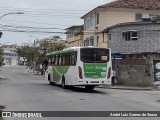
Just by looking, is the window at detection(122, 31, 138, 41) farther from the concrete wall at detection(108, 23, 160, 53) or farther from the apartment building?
the apartment building

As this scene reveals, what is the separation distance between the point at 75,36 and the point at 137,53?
41.6 meters

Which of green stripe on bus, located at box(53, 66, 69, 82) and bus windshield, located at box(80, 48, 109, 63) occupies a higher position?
bus windshield, located at box(80, 48, 109, 63)

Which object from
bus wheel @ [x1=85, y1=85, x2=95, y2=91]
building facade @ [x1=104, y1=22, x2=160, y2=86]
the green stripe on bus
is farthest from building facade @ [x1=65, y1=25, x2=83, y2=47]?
bus wheel @ [x1=85, y1=85, x2=95, y2=91]

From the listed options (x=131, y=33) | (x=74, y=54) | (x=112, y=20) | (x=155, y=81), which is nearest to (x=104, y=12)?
(x=112, y=20)

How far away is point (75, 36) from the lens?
82.1 m

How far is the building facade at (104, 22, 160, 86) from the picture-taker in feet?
132

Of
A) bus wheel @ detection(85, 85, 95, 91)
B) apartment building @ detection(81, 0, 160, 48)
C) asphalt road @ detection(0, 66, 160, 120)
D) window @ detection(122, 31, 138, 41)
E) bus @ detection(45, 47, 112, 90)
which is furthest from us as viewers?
apartment building @ detection(81, 0, 160, 48)

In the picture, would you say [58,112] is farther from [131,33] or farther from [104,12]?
[104,12]

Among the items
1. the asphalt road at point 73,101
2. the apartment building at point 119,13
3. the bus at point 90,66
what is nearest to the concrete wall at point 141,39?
the bus at point 90,66

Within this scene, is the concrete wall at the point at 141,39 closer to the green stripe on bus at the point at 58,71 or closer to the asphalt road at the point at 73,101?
the green stripe on bus at the point at 58,71

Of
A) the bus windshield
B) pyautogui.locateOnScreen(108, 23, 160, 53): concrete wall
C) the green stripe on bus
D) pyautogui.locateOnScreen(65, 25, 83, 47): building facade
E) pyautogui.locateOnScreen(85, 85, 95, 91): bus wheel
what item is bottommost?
pyautogui.locateOnScreen(85, 85, 95, 91): bus wheel

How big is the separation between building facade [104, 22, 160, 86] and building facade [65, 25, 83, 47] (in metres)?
31.4

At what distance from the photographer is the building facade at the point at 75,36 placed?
3086 inches

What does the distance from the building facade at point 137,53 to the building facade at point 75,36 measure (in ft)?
103
